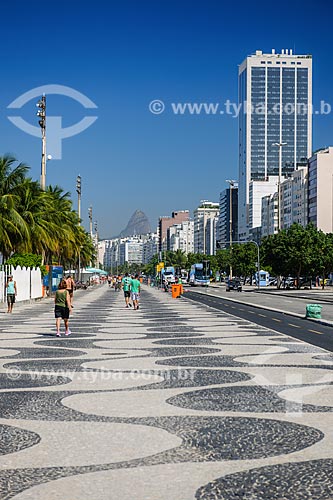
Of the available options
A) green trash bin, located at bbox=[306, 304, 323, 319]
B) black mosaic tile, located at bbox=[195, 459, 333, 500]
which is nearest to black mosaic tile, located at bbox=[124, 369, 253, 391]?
black mosaic tile, located at bbox=[195, 459, 333, 500]

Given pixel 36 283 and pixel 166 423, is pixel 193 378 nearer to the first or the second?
pixel 166 423

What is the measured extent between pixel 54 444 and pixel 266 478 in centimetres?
227

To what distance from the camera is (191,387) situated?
11.3 meters

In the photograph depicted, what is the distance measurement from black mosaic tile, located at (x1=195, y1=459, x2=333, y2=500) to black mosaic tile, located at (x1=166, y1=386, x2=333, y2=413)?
2.76 metres

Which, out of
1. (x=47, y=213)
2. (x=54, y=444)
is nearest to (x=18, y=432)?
(x=54, y=444)

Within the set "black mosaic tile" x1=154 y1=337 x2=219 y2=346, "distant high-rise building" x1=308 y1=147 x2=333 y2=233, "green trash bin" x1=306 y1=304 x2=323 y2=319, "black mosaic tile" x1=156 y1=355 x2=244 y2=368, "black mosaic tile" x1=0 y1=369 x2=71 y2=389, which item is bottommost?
"black mosaic tile" x1=154 y1=337 x2=219 y2=346

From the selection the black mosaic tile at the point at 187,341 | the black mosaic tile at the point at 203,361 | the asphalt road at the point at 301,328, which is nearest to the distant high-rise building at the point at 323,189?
the asphalt road at the point at 301,328

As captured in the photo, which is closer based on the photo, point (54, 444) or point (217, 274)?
point (54, 444)

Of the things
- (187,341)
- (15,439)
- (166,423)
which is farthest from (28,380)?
(187,341)

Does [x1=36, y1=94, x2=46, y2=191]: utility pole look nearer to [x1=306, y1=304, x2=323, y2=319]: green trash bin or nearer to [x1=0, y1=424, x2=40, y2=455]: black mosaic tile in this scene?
[x1=306, y1=304, x2=323, y2=319]: green trash bin

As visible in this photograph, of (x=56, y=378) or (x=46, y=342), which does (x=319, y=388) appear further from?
(x=46, y=342)

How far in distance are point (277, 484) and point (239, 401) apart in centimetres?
394

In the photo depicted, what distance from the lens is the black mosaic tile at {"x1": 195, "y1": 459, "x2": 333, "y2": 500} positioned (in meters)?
5.73

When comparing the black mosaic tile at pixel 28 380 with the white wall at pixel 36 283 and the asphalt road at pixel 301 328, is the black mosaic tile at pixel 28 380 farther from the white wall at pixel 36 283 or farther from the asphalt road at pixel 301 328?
the white wall at pixel 36 283
